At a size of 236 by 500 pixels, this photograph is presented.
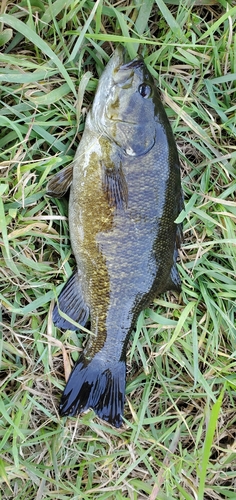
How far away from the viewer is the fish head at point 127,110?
2139 mm

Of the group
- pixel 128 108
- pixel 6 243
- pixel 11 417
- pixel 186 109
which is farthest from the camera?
pixel 186 109

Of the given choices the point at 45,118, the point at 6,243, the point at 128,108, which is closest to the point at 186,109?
the point at 128,108

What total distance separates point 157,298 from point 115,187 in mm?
743

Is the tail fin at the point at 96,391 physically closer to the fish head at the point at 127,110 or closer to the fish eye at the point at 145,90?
the fish head at the point at 127,110

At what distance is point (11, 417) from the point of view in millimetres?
2289

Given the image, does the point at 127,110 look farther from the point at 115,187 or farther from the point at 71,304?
the point at 71,304

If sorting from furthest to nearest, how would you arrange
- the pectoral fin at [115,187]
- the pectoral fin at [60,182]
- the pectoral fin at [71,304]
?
the pectoral fin at [71,304] → the pectoral fin at [60,182] → the pectoral fin at [115,187]

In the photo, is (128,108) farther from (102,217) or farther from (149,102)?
(102,217)

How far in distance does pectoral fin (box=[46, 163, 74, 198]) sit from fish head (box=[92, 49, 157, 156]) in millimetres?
277

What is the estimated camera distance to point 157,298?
2.53 meters

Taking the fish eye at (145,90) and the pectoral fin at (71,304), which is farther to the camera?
the pectoral fin at (71,304)

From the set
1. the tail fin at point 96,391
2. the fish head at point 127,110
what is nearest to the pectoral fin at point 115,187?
the fish head at point 127,110

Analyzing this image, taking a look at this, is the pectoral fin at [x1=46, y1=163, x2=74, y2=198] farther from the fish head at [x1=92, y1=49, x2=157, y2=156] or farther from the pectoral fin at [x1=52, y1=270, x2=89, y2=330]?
the pectoral fin at [x1=52, y1=270, x2=89, y2=330]

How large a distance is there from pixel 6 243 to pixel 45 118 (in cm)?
71
